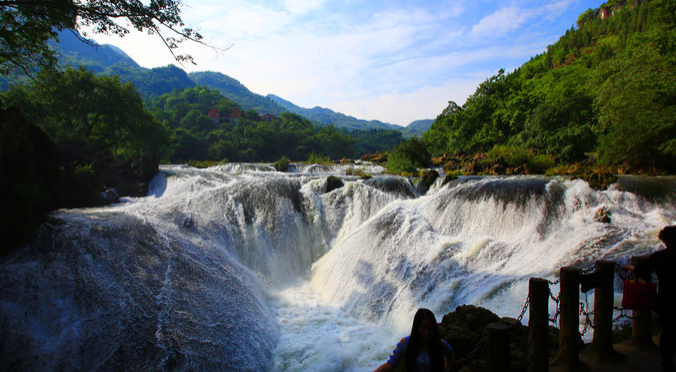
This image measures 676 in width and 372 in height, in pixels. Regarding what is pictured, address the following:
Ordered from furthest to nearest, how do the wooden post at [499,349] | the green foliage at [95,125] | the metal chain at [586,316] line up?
1. the green foliage at [95,125]
2. the metal chain at [586,316]
3. the wooden post at [499,349]

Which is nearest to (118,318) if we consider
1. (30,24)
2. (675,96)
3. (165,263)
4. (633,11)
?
(165,263)

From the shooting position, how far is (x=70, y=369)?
4.60 metres

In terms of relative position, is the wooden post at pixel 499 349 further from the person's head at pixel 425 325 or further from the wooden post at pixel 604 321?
the wooden post at pixel 604 321

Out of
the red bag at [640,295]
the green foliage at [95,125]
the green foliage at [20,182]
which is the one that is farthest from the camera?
the green foliage at [95,125]

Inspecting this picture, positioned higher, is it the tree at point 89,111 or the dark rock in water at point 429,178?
the tree at point 89,111

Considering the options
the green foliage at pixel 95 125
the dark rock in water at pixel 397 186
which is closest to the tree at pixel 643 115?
the dark rock in water at pixel 397 186

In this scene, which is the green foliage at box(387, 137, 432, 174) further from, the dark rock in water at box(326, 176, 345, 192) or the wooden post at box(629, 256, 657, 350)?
the wooden post at box(629, 256, 657, 350)

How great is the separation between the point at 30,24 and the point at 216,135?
46.3 m

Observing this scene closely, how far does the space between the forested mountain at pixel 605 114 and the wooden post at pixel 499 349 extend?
41.1ft

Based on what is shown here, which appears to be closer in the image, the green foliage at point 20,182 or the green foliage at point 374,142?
the green foliage at point 20,182

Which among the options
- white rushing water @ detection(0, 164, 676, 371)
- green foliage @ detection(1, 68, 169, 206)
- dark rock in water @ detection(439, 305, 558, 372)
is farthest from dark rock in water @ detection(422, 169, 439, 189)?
green foliage @ detection(1, 68, 169, 206)

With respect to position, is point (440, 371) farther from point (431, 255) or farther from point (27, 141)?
point (27, 141)

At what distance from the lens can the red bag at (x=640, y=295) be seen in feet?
12.2

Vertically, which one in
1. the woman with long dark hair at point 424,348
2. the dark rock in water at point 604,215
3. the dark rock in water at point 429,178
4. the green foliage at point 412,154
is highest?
the green foliage at point 412,154
